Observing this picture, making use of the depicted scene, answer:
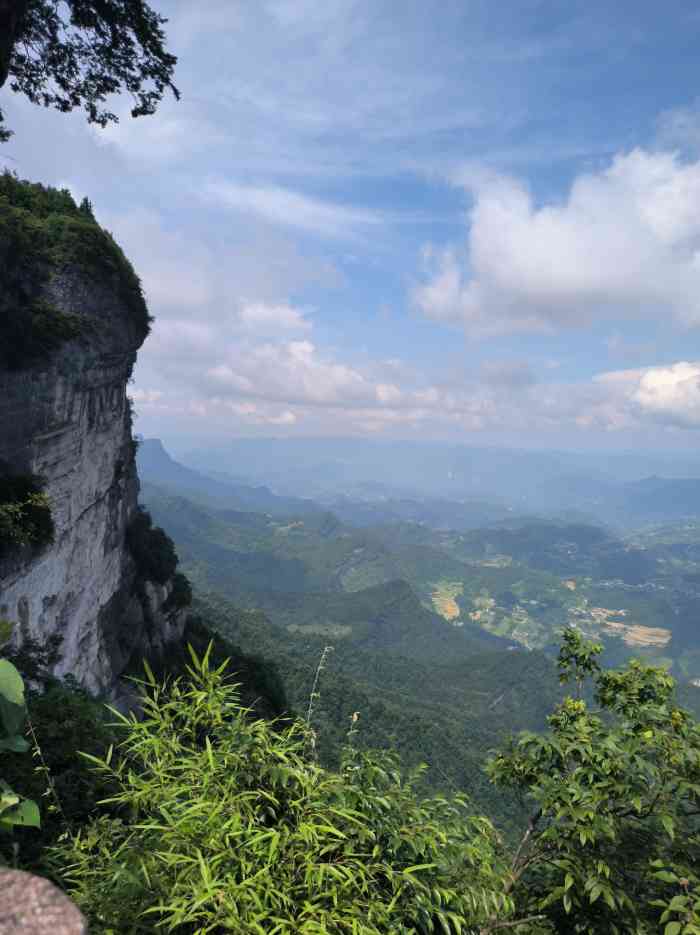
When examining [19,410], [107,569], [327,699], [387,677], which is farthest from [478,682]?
[19,410]

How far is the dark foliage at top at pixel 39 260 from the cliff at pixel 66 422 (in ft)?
0.18

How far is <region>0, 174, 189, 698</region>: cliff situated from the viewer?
783 inches

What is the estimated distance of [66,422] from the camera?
969 inches

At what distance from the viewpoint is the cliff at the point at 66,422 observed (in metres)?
19.9

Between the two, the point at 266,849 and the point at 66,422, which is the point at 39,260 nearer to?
the point at 66,422

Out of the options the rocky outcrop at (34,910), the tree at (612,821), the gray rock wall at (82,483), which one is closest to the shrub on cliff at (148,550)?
the gray rock wall at (82,483)

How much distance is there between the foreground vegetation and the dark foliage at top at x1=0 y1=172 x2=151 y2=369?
20.3 meters

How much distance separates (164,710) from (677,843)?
4738mm

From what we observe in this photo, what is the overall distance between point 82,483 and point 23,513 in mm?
9198

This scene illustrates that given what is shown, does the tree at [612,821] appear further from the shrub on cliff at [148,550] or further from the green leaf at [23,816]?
the shrub on cliff at [148,550]

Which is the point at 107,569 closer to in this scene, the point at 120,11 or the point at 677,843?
the point at 120,11

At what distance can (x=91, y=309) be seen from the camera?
2620cm

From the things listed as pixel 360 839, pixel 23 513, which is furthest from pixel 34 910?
pixel 23 513

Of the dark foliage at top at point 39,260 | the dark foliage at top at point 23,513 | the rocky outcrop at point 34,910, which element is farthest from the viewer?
the dark foliage at top at point 39,260
